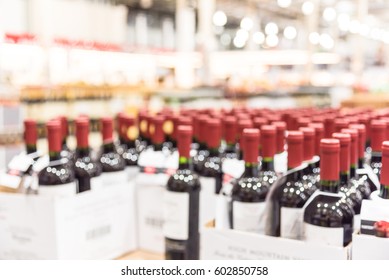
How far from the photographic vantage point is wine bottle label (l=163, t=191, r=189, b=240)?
1342 millimetres

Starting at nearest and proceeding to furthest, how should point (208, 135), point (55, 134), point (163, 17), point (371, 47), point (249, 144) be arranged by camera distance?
point (249, 144), point (55, 134), point (208, 135), point (163, 17), point (371, 47)

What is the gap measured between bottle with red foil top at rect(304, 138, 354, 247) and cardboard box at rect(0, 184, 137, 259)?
0.62 metres

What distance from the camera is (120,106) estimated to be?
15.0 feet

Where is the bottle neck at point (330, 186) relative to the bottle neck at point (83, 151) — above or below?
below

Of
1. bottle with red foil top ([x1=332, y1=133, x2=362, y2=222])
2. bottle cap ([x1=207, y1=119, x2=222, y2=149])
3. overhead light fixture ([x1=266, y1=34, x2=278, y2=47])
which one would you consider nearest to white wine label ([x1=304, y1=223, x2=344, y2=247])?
bottle with red foil top ([x1=332, y1=133, x2=362, y2=222])

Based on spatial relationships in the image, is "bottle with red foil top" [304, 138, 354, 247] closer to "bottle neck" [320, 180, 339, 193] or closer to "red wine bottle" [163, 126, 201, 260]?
"bottle neck" [320, 180, 339, 193]

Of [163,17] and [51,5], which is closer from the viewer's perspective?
[51,5]

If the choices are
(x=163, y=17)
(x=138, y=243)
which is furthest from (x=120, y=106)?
(x=163, y=17)

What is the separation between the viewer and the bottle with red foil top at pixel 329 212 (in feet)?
3.41

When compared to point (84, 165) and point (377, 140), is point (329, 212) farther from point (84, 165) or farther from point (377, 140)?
point (84, 165)

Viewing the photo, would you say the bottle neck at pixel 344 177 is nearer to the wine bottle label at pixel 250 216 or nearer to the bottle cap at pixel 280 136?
the wine bottle label at pixel 250 216

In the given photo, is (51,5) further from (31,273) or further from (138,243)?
(31,273)

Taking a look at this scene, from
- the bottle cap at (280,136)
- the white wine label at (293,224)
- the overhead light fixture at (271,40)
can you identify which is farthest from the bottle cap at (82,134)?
the overhead light fixture at (271,40)

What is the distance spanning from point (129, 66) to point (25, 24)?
2.03 meters
